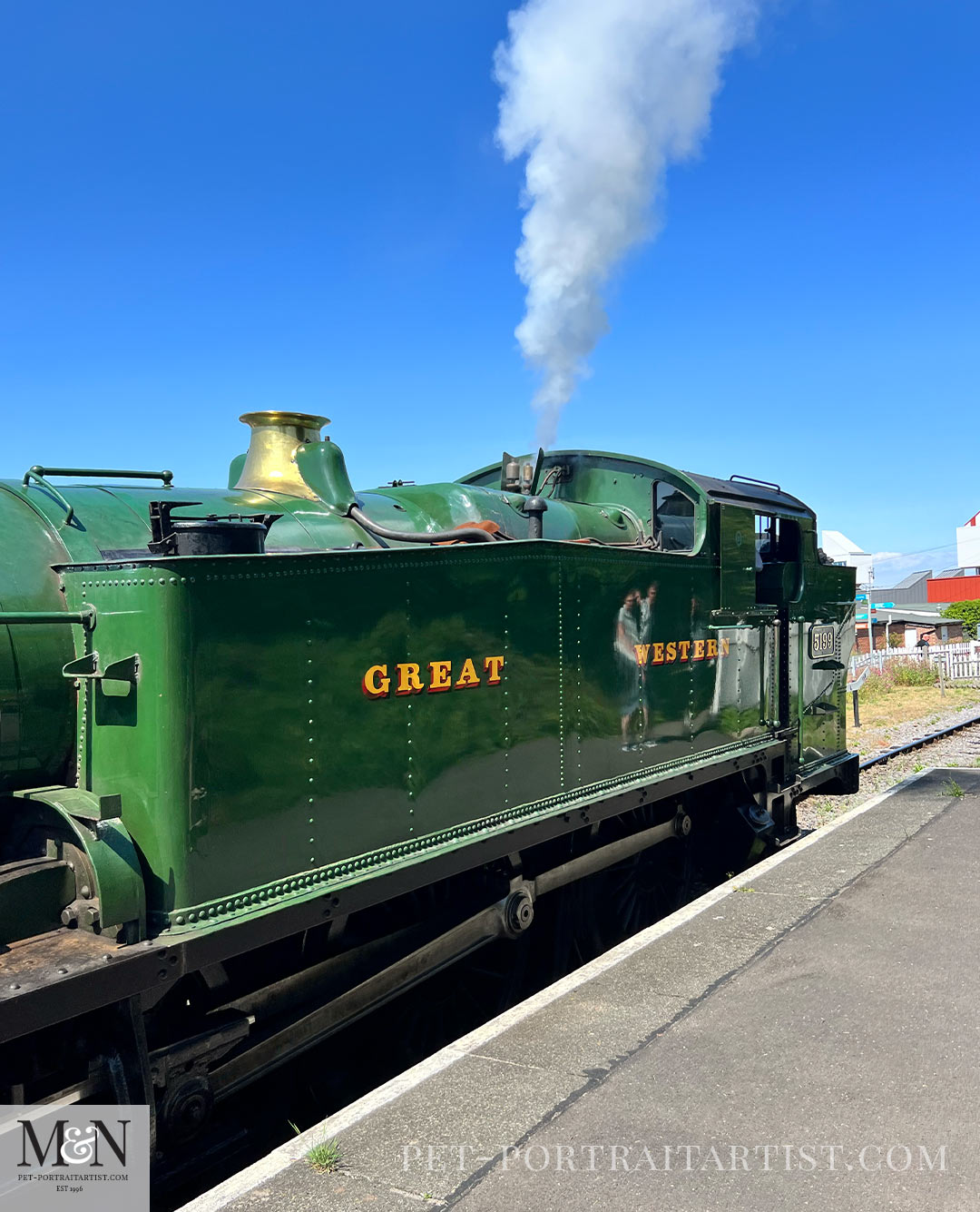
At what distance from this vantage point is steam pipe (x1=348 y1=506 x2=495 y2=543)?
13.4ft

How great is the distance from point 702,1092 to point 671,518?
387 centimetres

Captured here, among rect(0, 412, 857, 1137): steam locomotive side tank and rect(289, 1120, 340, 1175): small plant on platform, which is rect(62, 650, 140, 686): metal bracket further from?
rect(289, 1120, 340, 1175): small plant on platform

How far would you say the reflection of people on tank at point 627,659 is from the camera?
16.3 feet

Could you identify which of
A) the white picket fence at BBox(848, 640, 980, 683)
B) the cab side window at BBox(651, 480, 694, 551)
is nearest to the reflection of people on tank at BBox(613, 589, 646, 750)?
the cab side window at BBox(651, 480, 694, 551)

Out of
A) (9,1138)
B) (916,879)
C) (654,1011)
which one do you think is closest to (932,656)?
(916,879)

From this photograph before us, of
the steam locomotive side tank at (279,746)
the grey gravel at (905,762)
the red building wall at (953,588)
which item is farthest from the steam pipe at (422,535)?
the red building wall at (953,588)

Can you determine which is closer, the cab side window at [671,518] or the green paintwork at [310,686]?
the green paintwork at [310,686]

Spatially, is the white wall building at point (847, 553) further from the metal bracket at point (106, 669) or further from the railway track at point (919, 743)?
the metal bracket at point (106, 669)

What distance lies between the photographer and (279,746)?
10.1ft

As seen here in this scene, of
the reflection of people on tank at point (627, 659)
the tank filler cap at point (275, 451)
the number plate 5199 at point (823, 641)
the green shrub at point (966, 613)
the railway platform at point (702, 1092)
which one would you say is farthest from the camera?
the green shrub at point (966, 613)

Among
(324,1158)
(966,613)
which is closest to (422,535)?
(324,1158)

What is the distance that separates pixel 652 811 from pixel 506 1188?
3.33 metres

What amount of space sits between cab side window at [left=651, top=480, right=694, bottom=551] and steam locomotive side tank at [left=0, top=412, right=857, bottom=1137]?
2.65 feet

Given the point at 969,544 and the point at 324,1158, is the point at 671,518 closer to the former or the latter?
the point at 324,1158
